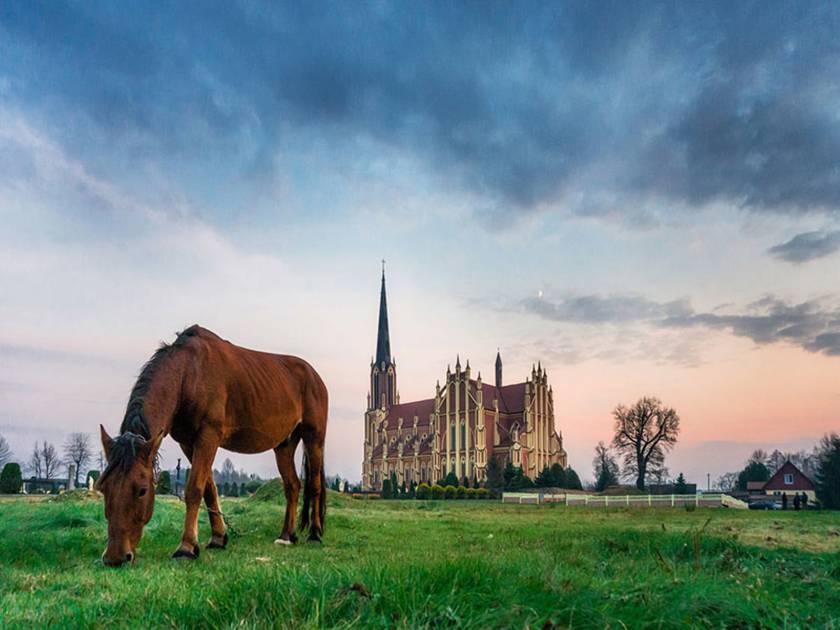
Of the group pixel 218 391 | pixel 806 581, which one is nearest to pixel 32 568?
pixel 218 391

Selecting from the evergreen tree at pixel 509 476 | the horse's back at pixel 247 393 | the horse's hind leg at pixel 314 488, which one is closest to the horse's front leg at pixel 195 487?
the horse's back at pixel 247 393

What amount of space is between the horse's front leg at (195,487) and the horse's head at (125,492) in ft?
2.32

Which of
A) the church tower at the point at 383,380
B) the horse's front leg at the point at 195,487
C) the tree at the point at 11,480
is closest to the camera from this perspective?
the horse's front leg at the point at 195,487

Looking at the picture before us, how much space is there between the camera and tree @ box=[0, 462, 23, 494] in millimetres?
37562

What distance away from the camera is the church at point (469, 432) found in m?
92.8

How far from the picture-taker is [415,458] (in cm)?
10288

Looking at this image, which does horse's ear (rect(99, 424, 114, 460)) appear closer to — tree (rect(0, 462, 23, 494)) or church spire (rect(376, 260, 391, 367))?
tree (rect(0, 462, 23, 494))

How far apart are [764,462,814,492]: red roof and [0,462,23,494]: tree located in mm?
68425

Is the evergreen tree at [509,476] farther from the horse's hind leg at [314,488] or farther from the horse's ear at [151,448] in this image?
the horse's ear at [151,448]

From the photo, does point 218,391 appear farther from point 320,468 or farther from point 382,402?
point 382,402

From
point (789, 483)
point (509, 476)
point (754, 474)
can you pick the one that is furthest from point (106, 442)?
point (754, 474)

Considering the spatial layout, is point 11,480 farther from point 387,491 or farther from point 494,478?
point 494,478

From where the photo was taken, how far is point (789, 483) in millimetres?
71875

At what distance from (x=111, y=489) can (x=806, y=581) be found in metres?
5.58
